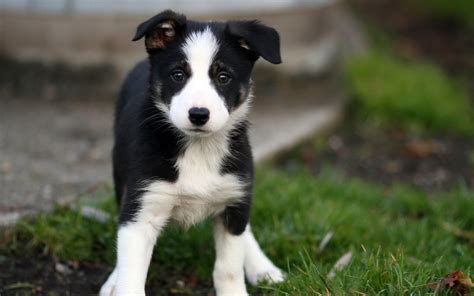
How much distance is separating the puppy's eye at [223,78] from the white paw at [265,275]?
109cm

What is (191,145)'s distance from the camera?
390cm

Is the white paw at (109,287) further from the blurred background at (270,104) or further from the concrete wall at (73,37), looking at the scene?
the concrete wall at (73,37)

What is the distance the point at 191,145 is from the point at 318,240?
1.25m

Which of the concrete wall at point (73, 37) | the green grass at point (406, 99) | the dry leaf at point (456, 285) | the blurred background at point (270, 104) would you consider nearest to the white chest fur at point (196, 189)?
the dry leaf at point (456, 285)

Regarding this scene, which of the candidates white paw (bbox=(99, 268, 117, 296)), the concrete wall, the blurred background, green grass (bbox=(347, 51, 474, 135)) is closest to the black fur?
white paw (bbox=(99, 268, 117, 296))

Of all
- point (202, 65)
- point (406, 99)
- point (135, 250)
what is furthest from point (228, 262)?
point (406, 99)

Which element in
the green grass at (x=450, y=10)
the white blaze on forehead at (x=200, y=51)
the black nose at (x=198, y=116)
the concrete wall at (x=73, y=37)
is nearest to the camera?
the black nose at (x=198, y=116)

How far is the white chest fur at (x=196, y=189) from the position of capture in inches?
149

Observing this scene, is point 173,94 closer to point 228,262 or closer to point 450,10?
point 228,262

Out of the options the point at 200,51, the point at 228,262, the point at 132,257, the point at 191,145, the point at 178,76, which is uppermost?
the point at 200,51

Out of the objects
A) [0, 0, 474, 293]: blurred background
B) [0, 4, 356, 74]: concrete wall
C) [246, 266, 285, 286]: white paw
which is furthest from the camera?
[0, 4, 356, 74]: concrete wall

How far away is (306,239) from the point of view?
15.6 ft

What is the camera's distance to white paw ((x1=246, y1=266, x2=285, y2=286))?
430 centimetres

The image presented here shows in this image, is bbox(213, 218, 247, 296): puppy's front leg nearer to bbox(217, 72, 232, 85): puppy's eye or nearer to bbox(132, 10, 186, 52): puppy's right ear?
bbox(217, 72, 232, 85): puppy's eye
